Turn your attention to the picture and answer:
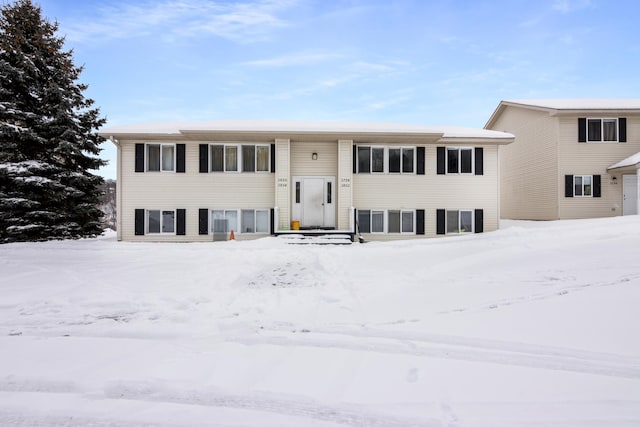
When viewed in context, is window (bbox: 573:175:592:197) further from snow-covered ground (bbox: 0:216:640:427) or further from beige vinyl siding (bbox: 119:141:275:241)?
beige vinyl siding (bbox: 119:141:275:241)

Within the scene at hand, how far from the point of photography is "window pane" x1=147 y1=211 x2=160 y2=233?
14000 millimetres

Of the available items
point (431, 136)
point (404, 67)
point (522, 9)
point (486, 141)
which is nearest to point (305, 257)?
point (431, 136)

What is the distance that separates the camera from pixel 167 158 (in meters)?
14.2

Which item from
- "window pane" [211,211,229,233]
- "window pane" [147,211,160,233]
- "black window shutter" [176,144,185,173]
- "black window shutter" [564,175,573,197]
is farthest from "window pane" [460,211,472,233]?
"window pane" [147,211,160,233]


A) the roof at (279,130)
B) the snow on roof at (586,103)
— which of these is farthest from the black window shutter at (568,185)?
the roof at (279,130)

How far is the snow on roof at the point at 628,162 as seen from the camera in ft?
51.4

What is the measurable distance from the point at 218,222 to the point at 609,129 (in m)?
19.7

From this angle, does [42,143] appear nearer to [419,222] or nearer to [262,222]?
[262,222]

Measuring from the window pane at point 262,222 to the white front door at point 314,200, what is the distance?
47.5 inches

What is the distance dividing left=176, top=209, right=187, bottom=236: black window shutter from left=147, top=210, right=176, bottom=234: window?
0.72ft

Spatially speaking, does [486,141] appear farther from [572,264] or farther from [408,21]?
[408,21]

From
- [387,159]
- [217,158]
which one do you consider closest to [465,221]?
[387,159]

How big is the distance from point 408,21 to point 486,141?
34.2 ft

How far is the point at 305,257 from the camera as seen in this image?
31.8 ft
